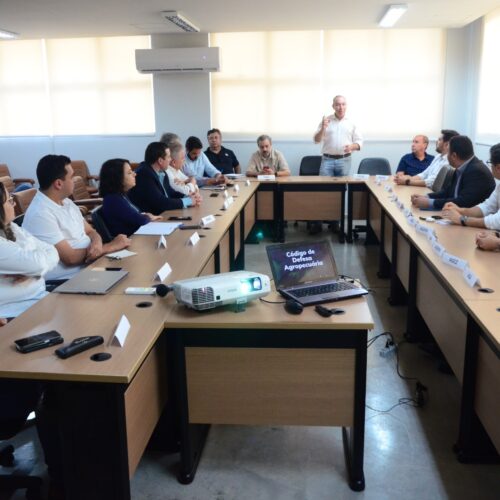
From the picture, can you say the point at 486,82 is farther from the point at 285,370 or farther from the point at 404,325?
the point at 285,370

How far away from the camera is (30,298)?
2.25 meters

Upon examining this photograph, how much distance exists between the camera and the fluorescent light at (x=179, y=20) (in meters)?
6.18

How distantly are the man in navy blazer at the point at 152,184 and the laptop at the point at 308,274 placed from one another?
2.23 metres

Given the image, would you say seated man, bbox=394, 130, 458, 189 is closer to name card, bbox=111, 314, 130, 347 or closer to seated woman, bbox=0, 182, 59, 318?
seated woman, bbox=0, 182, 59, 318

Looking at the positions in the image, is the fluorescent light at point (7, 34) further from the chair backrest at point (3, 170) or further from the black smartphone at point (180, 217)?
the black smartphone at point (180, 217)

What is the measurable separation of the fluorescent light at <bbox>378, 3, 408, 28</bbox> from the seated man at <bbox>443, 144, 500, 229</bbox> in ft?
10.6

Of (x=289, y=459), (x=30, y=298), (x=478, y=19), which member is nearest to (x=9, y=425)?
(x=30, y=298)

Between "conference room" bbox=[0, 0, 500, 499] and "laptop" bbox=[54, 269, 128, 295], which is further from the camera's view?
"laptop" bbox=[54, 269, 128, 295]

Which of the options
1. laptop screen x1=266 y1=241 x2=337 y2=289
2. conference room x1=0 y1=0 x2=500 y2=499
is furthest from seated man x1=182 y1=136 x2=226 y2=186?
laptop screen x1=266 y1=241 x2=337 y2=289

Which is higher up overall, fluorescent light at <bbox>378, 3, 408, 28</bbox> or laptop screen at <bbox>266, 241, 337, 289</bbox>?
fluorescent light at <bbox>378, 3, 408, 28</bbox>

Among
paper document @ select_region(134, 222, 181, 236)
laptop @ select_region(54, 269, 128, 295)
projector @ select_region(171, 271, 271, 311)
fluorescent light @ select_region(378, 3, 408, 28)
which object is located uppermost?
fluorescent light @ select_region(378, 3, 408, 28)

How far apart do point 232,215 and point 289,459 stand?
216cm

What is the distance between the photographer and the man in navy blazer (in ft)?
13.5

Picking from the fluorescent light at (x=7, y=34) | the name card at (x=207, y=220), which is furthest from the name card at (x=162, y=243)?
the fluorescent light at (x=7, y=34)
